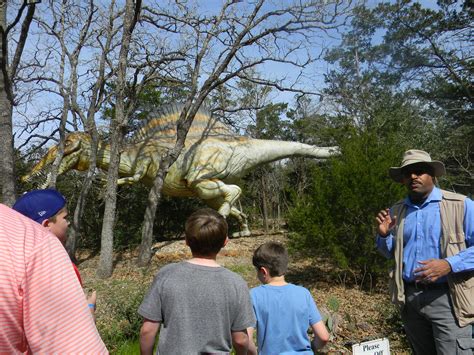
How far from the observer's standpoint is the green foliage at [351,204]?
581cm

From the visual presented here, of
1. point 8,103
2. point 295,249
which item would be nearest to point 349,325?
point 295,249

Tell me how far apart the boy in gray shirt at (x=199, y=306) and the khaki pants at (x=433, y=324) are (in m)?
0.99

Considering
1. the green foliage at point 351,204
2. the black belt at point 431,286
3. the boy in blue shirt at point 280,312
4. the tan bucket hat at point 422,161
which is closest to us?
the boy in blue shirt at point 280,312

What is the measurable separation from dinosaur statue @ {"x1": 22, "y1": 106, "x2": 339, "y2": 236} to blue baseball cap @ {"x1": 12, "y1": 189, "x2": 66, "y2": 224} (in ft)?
23.2

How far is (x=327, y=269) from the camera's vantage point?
715 cm

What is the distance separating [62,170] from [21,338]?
8.14m

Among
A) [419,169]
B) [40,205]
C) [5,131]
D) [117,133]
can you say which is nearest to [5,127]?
[5,131]

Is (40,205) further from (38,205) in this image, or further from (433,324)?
(433,324)

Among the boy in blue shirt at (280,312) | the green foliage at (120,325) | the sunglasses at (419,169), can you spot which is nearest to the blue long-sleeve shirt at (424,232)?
the sunglasses at (419,169)

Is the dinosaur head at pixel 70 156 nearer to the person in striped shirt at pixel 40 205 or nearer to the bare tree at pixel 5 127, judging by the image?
the bare tree at pixel 5 127

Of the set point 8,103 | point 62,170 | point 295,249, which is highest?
point 8,103

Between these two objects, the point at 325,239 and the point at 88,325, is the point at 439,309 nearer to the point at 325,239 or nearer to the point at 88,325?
the point at 88,325

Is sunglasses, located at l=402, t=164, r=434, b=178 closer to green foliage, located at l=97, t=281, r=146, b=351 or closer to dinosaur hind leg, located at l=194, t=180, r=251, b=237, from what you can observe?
green foliage, located at l=97, t=281, r=146, b=351

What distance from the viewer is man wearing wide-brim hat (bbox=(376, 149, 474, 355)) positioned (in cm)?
225
